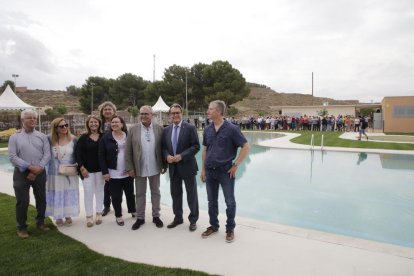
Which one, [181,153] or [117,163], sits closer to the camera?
[181,153]

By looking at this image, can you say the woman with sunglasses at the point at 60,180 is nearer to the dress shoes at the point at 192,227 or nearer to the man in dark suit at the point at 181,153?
the man in dark suit at the point at 181,153

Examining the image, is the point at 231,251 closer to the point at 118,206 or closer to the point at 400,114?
the point at 118,206

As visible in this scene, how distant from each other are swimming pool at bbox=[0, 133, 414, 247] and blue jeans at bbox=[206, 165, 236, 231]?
62 centimetres

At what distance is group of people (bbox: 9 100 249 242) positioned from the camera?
377 cm

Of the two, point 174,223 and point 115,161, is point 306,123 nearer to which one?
point 174,223

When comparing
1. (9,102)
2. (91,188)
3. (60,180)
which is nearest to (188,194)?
(91,188)

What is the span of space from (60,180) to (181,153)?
1678mm

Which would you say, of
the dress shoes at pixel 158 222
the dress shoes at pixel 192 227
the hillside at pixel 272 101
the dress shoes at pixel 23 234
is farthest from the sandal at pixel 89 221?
the hillside at pixel 272 101

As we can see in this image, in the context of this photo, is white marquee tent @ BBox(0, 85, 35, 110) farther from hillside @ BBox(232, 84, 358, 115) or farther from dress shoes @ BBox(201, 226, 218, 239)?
hillside @ BBox(232, 84, 358, 115)

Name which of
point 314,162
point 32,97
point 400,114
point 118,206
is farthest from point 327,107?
point 32,97

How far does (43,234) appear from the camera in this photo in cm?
391

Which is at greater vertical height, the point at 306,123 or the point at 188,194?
the point at 306,123

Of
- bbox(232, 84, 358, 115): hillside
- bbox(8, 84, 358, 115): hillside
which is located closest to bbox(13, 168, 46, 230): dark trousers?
bbox(8, 84, 358, 115): hillside

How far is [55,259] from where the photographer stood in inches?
126
